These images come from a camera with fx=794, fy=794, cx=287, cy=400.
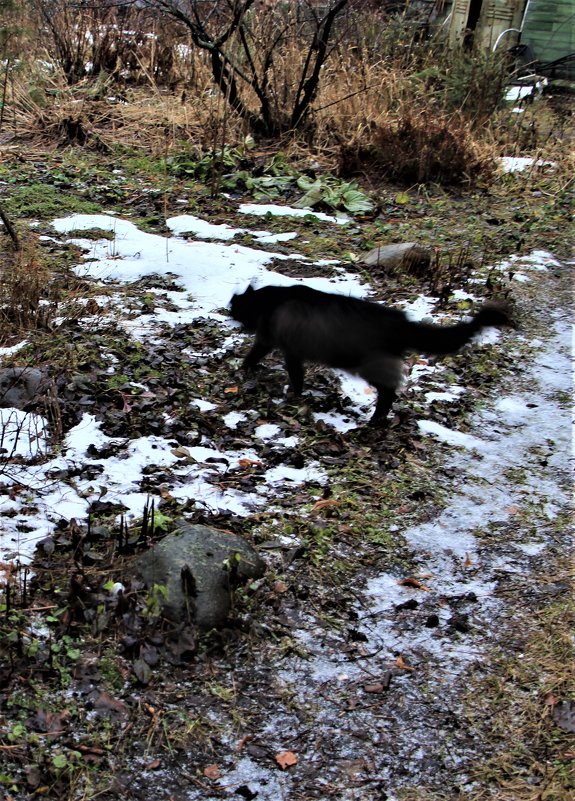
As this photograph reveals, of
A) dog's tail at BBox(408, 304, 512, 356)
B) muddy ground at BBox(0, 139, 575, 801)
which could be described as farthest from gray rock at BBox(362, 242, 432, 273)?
dog's tail at BBox(408, 304, 512, 356)

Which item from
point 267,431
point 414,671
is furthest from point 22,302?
point 414,671

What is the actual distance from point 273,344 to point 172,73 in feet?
27.8

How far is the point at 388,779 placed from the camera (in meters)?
2.85

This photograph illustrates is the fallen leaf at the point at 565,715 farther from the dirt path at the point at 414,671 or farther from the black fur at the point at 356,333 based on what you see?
the black fur at the point at 356,333

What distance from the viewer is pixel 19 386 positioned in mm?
4863

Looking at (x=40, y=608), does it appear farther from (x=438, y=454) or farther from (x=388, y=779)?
(x=438, y=454)

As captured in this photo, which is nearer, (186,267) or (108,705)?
(108,705)

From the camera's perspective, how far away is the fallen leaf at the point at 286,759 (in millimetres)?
2869

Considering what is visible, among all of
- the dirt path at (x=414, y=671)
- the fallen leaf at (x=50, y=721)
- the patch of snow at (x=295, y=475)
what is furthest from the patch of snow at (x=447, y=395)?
the fallen leaf at (x=50, y=721)

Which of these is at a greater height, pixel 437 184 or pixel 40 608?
pixel 437 184

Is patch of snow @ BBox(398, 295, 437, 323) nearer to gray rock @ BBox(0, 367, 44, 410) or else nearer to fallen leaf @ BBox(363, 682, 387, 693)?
gray rock @ BBox(0, 367, 44, 410)

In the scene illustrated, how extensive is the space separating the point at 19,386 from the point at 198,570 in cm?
207

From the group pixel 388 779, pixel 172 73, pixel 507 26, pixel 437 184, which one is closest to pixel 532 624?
pixel 388 779

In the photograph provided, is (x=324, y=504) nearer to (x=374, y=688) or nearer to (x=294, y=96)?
(x=374, y=688)
